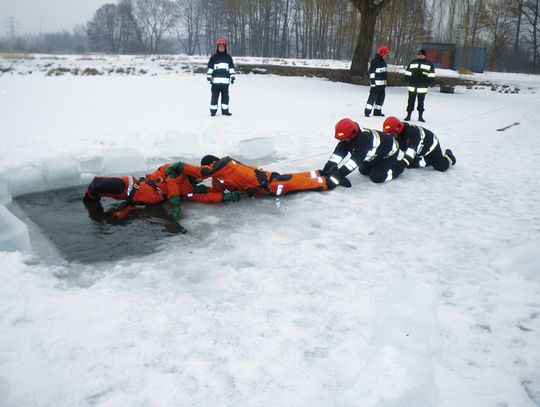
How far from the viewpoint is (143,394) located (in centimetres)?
189

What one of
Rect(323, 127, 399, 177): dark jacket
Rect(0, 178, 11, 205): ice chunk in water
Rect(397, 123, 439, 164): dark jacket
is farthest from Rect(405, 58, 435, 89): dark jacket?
Rect(0, 178, 11, 205): ice chunk in water

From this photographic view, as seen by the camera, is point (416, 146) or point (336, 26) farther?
point (336, 26)

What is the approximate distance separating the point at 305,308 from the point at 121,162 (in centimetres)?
337

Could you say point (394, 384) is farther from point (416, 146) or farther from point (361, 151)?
point (416, 146)

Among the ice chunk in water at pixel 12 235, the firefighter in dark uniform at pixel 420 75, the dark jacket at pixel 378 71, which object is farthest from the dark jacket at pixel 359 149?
the dark jacket at pixel 378 71

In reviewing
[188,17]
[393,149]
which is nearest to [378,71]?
[393,149]

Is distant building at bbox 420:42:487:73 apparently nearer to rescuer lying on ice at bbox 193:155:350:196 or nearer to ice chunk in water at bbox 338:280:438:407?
rescuer lying on ice at bbox 193:155:350:196

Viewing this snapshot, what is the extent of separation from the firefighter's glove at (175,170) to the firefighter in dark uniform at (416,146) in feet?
8.79

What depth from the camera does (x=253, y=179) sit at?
4.25 m

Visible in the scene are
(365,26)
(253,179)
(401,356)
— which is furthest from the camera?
(365,26)

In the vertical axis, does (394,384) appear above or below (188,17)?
below

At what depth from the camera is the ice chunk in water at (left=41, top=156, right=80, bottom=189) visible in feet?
14.8

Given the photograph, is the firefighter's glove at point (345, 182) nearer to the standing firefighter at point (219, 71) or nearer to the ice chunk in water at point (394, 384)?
the ice chunk in water at point (394, 384)

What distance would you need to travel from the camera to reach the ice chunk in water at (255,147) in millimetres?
5791
